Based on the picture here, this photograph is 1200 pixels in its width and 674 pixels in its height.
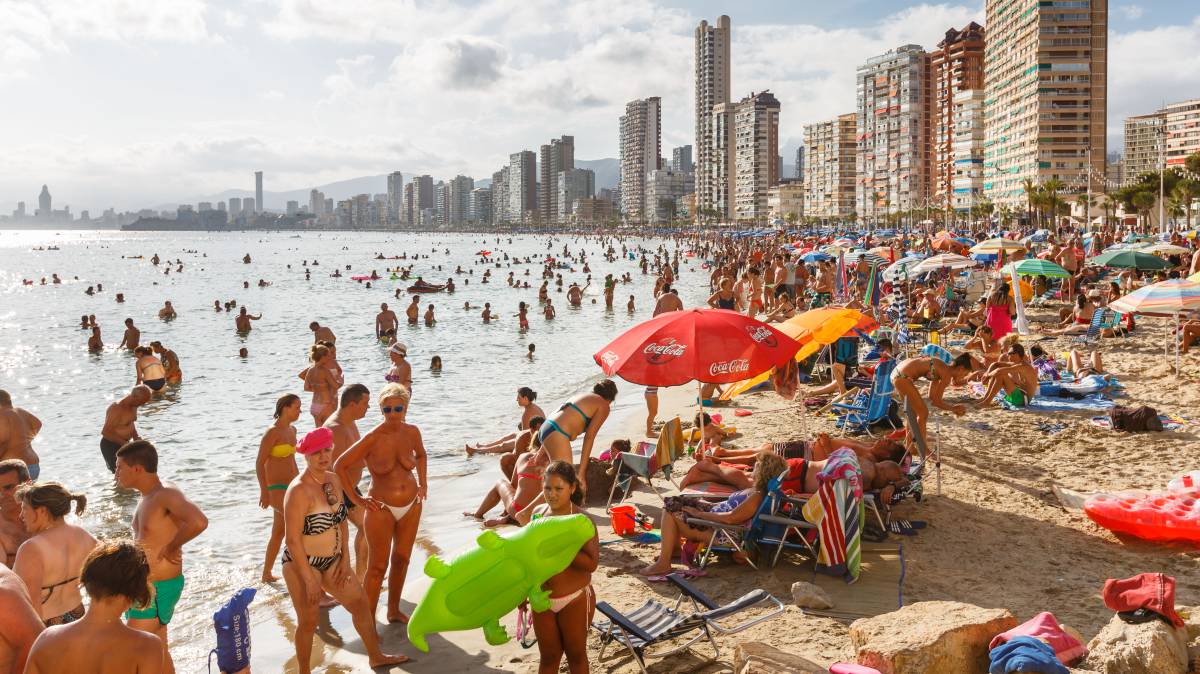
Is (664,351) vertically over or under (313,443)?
over

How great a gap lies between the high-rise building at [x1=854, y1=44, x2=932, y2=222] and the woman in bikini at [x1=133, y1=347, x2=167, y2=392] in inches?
4731

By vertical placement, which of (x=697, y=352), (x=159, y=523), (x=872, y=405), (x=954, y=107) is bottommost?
(x=872, y=405)

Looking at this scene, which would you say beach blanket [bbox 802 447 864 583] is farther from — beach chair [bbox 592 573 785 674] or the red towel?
A: the red towel

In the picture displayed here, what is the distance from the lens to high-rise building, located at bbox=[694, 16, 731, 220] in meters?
175

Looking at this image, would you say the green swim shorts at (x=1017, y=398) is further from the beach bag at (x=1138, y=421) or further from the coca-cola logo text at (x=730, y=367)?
the coca-cola logo text at (x=730, y=367)

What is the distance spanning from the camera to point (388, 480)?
5223 mm

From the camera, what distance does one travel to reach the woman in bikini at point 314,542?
4.38m

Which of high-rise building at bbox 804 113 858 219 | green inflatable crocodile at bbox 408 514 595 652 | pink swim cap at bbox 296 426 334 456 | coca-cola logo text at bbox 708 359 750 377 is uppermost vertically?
high-rise building at bbox 804 113 858 219

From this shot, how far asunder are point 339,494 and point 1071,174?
105124 mm

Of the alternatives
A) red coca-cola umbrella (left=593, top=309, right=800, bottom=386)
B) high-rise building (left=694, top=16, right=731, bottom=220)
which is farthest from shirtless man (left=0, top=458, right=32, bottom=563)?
high-rise building (left=694, top=16, right=731, bottom=220)

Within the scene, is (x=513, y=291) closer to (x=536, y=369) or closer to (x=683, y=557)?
(x=536, y=369)

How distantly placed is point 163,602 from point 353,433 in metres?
2.61

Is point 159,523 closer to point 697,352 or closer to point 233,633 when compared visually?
point 233,633

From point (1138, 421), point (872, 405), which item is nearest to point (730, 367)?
point (872, 405)
